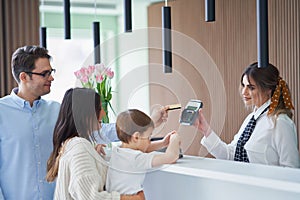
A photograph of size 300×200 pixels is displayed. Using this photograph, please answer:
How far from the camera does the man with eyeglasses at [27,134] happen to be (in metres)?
2.43

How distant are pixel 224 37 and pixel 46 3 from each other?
2295mm

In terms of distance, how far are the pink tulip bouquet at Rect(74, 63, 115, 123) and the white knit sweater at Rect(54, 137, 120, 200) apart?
2.17 feet

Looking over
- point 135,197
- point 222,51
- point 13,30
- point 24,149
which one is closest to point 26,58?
point 24,149

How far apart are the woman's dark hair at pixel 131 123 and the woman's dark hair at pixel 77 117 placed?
0.38 ft

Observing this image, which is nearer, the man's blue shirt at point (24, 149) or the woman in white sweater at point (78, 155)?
the woman in white sweater at point (78, 155)

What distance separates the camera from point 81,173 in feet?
5.93

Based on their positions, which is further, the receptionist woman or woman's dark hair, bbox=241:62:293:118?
woman's dark hair, bbox=241:62:293:118

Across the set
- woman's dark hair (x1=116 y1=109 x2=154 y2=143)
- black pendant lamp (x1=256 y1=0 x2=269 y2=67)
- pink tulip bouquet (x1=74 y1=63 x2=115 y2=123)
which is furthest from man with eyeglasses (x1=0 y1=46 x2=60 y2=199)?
black pendant lamp (x1=256 y1=0 x2=269 y2=67)

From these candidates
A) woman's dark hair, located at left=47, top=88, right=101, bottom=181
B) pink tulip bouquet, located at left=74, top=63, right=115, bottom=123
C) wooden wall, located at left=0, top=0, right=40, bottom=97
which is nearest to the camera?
woman's dark hair, located at left=47, top=88, right=101, bottom=181

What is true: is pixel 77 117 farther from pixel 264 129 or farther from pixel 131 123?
pixel 264 129

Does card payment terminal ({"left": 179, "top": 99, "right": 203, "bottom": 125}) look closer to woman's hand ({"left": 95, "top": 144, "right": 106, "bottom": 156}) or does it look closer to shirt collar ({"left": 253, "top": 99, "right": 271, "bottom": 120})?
woman's hand ({"left": 95, "top": 144, "right": 106, "bottom": 156})

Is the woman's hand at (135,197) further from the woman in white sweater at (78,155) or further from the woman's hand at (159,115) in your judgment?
the woman's hand at (159,115)

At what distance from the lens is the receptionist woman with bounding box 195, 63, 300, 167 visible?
231cm

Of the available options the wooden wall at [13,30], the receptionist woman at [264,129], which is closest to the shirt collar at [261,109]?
the receptionist woman at [264,129]
